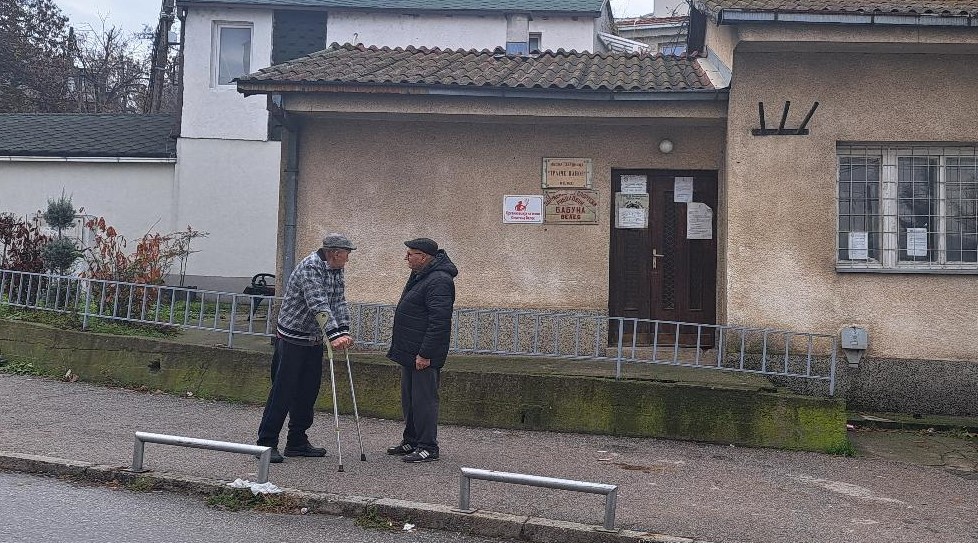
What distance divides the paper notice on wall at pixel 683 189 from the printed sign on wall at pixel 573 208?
93 cm

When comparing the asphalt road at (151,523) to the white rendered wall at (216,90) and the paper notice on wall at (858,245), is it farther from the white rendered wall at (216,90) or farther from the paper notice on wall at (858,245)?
the white rendered wall at (216,90)

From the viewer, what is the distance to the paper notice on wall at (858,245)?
9367 millimetres

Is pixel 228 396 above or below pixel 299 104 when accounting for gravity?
below

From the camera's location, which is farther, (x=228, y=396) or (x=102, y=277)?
(x=102, y=277)

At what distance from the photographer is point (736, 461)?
289 inches

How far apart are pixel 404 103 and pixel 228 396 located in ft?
11.6

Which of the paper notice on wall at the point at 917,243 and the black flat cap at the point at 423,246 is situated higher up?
the paper notice on wall at the point at 917,243

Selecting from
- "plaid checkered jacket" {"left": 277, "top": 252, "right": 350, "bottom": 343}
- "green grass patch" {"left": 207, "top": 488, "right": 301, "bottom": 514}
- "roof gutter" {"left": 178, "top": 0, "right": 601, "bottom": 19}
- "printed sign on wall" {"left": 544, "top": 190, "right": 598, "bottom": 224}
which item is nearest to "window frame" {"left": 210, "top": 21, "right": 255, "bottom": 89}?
"roof gutter" {"left": 178, "top": 0, "right": 601, "bottom": 19}

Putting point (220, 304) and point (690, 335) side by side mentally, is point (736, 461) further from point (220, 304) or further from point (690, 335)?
point (220, 304)

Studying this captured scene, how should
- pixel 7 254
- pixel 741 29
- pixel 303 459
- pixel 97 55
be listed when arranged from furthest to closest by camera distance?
pixel 97 55 < pixel 7 254 < pixel 741 29 < pixel 303 459

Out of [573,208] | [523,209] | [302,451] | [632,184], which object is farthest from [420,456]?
[632,184]

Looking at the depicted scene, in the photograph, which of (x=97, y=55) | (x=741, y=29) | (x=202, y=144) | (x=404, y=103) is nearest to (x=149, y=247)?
(x=404, y=103)

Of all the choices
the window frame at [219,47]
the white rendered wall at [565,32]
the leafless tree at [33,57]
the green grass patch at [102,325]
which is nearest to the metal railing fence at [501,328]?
the green grass patch at [102,325]

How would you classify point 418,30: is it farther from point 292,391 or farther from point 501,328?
point 292,391
